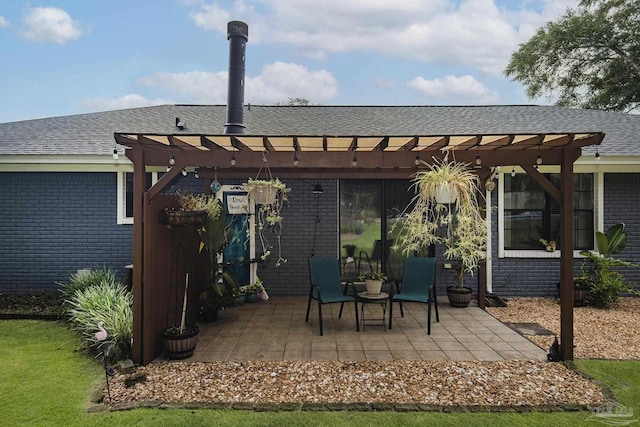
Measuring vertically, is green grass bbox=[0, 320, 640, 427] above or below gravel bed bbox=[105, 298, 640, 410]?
below

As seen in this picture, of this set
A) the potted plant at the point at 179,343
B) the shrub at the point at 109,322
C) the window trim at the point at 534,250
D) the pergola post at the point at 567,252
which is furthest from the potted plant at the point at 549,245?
the shrub at the point at 109,322

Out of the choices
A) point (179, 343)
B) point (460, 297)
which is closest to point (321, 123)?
point (460, 297)

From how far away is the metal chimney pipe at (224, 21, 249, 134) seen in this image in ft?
23.2

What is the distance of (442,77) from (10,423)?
24.9 metres

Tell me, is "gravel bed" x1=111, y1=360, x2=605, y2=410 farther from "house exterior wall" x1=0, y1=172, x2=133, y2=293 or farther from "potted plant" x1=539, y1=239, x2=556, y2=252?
"house exterior wall" x1=0, y1=172, x2=133, y2=293

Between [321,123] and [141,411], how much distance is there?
22.8 ft

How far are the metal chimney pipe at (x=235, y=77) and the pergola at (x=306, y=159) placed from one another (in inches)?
96.1

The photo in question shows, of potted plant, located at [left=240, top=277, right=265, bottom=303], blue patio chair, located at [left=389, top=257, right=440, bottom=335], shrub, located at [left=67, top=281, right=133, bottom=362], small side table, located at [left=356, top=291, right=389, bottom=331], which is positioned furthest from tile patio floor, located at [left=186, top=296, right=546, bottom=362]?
shrub, located at [left=67, top=281, right=133, bottom=362]

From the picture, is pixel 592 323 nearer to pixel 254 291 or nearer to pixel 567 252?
pixel 567 252

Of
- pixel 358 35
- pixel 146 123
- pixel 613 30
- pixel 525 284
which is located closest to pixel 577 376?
pixel 525 284

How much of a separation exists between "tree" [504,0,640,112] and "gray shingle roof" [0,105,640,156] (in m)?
11.0

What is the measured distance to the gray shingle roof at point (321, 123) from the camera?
25.9 feet

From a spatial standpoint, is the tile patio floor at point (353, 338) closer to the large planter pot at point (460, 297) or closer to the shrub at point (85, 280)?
the large planter pot at point (460, 297)

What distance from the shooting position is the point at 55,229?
791 cm
